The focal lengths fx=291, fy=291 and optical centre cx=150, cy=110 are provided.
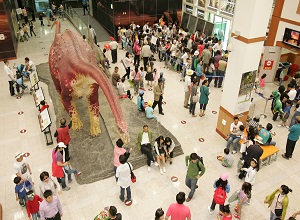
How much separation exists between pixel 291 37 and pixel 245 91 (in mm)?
4502

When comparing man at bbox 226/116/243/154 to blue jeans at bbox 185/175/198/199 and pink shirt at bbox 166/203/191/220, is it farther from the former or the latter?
pink shirt at bbox 166/203/191/220

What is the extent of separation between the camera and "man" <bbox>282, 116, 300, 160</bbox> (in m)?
7.14

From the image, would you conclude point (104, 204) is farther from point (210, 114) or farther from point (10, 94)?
point (10, 94)

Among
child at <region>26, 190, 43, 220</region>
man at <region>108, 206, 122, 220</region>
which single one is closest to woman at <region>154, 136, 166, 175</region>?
man at <region>108, 206, 122, 220</region>

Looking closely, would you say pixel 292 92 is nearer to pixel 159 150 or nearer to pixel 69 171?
pixel 159 150

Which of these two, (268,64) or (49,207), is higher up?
(268,64)

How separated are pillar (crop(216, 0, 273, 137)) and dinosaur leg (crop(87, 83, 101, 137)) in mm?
3462

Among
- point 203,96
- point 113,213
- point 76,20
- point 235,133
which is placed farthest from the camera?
point 76,20

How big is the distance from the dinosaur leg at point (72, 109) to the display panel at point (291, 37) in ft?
26.1

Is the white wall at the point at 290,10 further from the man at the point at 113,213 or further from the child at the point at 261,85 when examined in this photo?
the man at the point at 113,213

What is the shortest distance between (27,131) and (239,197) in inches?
245

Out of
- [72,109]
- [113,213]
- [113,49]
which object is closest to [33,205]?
[113,213]

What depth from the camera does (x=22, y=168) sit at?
587cm

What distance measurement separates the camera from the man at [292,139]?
714cm
